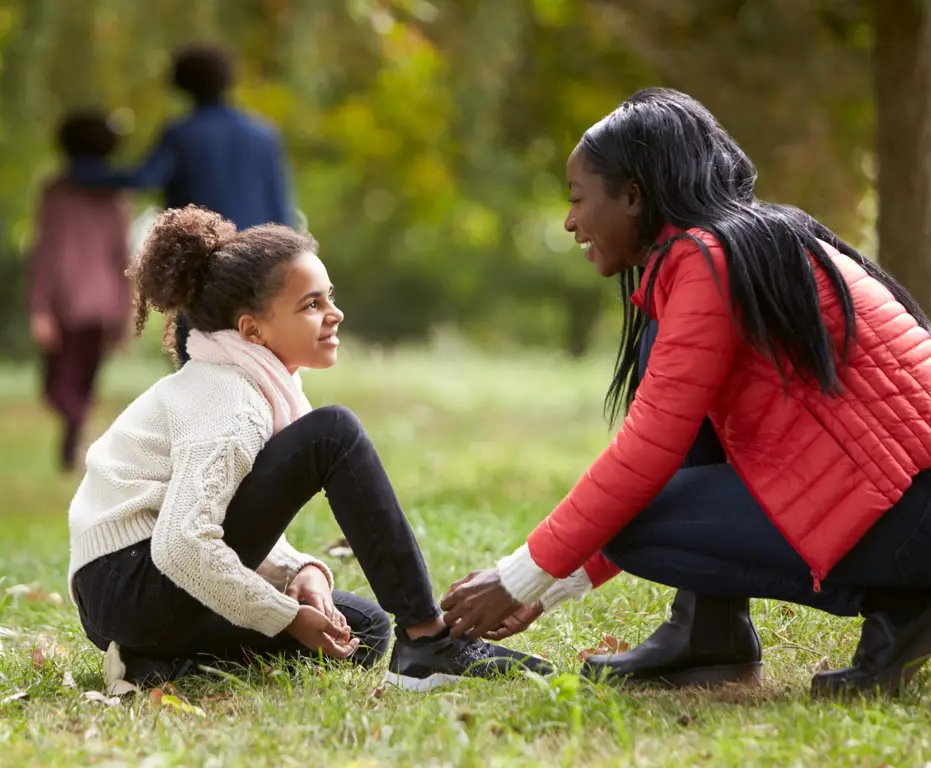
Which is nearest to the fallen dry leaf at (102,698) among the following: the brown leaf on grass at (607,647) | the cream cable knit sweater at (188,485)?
the cream cable knit sweater at (188,485)

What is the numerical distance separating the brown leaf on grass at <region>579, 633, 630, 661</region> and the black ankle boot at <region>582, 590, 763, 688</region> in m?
0.27

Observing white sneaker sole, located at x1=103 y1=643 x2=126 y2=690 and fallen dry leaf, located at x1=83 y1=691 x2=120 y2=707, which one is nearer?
fallen dry leaf, located at x1=83 y1=691 x2=120 y2=707

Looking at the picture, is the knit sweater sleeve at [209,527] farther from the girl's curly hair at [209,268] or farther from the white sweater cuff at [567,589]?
the white sweater cuff at [567,589]

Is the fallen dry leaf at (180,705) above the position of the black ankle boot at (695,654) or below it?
below

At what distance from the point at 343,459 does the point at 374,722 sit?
1.88ft

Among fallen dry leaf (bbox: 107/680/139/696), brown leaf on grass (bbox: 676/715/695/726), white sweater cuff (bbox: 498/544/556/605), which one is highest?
white sweater cuff (bbox: 498/544/556/605)

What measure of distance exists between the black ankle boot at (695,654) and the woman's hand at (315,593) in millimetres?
582

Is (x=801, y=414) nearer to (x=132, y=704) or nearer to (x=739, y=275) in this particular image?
(x=739, y=275)

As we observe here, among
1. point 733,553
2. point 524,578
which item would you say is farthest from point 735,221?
point 524,578

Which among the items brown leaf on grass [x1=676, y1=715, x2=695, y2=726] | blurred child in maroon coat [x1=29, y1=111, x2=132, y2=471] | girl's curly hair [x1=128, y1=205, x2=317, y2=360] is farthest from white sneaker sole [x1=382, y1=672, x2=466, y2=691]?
blurred child in maroon coat [x1=29, y1=111, x2=132, y2=471]

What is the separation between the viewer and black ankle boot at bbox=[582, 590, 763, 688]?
2.82 metres

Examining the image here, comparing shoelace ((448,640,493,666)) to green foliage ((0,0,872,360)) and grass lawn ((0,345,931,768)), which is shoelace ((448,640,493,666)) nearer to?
grass lawn ((0,345,931,768))

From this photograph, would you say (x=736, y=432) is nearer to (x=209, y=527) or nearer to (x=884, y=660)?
(x=884, y=660)

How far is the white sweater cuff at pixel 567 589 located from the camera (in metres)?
2.88
